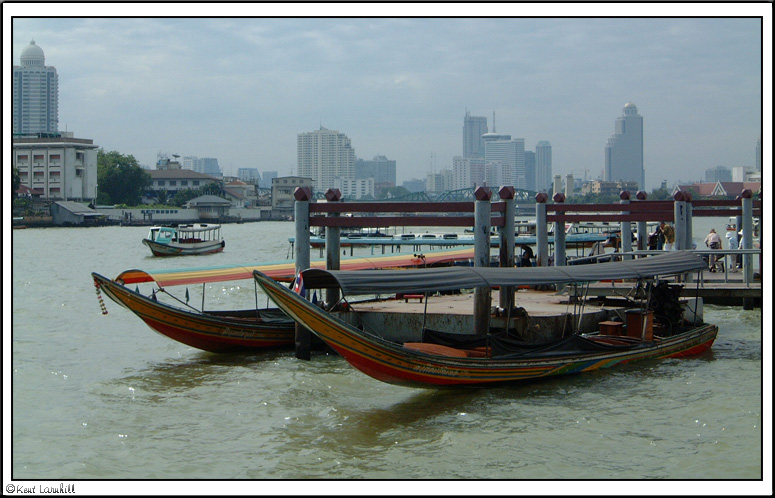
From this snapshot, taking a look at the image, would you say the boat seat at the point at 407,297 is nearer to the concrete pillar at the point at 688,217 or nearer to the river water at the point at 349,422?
the river water at the point at 349,422

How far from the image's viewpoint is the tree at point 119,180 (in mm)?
118312

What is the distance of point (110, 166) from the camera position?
120m

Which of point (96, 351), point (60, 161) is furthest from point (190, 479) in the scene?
point (60, 161)

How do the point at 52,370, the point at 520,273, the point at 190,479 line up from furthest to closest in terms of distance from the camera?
the point at 52,370
the point at 520,273
the point at 190,479

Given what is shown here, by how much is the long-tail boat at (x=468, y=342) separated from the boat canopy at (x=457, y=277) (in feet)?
0.04

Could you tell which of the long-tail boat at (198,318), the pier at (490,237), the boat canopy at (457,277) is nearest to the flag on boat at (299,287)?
the boat canopy at (457,277)

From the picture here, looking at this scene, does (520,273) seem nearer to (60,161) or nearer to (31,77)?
(60,161)

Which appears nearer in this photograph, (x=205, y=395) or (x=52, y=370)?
(x=205, y=395)

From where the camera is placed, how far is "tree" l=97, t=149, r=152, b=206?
118 m

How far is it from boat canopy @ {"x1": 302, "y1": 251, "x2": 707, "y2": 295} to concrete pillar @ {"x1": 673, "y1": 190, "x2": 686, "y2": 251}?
560 centimetres

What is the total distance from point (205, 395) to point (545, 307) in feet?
21.7

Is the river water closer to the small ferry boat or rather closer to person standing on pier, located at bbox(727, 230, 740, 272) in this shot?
person standing on pier, located at bbox(727, 230, 740, 272)

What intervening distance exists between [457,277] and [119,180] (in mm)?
114121

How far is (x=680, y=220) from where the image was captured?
20094mm
